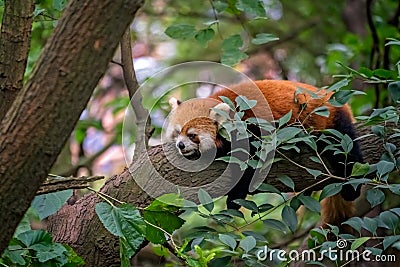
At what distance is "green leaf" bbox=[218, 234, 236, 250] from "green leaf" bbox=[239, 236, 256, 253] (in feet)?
0.07

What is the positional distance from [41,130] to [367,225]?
872mm

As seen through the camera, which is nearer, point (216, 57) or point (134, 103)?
point (134, 103)

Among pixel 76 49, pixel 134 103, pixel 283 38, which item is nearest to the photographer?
pixel 76 49

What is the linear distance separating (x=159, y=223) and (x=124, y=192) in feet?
1.02

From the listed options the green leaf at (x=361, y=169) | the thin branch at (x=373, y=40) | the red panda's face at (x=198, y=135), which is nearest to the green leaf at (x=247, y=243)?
the green leaf at (x=361, y=169)

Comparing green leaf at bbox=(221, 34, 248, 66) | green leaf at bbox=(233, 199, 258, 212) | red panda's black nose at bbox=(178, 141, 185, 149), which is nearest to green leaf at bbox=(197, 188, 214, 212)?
green leaf at bbox=(233, 199, 258, 212)

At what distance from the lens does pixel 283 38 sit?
Result: 14.5 ft

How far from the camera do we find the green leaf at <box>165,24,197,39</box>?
228 cm

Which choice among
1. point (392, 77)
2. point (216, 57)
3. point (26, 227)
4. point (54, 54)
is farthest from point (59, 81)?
point (216, 57)

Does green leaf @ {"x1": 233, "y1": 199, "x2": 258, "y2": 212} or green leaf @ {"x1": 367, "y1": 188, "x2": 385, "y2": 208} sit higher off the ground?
green leaf @ {"x1": 233, "y1": 199, "x2": 258, "y2": 212}

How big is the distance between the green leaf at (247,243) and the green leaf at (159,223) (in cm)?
20

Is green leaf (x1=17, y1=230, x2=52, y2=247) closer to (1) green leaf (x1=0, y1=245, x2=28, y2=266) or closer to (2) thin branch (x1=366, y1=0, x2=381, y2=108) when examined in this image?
(1) green leaf (x1=0, y1=245, x2=28, y2=266)

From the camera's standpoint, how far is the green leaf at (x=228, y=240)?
1.48 metres

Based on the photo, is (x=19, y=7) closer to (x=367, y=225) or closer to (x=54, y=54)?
(x=54, y=54)
